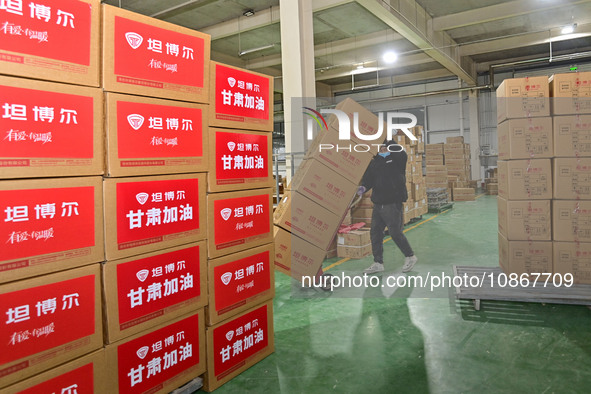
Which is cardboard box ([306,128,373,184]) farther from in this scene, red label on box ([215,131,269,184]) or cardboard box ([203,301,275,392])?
cardboard box ([203,301,275,392])

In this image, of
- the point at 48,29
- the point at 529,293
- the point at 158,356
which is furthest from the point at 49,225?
the point at 529,293

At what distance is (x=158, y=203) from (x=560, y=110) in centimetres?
375

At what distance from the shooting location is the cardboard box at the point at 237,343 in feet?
8.65

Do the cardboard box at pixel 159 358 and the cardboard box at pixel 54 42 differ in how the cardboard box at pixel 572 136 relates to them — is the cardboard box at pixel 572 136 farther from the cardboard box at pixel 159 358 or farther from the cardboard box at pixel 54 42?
the cardboard box at pixel 54 42

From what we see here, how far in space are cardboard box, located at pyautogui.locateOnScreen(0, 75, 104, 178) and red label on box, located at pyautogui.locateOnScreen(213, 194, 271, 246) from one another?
A: 2.81ft

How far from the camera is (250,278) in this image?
2.92m

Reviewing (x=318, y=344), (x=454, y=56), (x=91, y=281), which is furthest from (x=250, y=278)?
(x=454, y=56)

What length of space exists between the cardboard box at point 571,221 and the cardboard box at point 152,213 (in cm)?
339

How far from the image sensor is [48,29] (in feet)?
5.92

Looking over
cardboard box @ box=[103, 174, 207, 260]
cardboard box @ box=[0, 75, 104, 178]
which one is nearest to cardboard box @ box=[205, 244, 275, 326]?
cardboard box @ box=[103, 174, 207, 260]

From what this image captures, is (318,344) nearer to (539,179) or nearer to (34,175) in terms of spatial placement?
(34,175)

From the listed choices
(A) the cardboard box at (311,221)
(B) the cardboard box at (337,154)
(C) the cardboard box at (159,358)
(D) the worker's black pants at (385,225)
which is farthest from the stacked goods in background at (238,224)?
(D) the worker's black pants at (385,225)

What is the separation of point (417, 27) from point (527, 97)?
6.51m

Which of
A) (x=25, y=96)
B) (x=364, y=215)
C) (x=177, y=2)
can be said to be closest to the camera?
(x=25, y=96)
